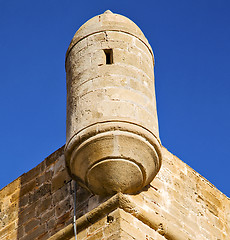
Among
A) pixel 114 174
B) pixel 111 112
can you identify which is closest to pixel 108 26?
pixel 111 112

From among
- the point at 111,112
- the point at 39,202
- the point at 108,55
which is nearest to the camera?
the point at 111,112

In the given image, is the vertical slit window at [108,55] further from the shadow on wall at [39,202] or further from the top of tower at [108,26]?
the shadow on wall at [39,202]

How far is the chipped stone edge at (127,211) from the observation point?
24.5 ft

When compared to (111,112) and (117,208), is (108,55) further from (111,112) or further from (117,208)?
(117,208)

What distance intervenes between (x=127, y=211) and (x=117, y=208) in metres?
0.13

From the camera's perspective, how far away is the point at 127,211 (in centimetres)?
749

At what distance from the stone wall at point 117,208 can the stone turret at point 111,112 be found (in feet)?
0.89

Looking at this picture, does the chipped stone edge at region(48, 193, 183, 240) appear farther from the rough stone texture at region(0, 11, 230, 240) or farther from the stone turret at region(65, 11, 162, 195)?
the stone turret at region(65, 11, 162, 195)

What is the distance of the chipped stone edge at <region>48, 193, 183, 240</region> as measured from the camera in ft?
24.5

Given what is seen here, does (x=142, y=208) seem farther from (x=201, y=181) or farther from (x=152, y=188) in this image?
(x=201, y=181)

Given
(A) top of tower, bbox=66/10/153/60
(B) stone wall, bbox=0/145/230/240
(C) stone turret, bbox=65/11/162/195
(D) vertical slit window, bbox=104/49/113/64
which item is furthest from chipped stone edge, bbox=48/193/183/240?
(A) top of tower, bbox=66/10/153/60

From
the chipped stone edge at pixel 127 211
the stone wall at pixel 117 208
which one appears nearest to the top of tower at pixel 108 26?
the stone wall at pixel 117 208

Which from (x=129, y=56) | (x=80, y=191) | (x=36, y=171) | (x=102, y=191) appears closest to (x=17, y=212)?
(x=36, y=171)

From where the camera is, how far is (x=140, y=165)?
757cm
